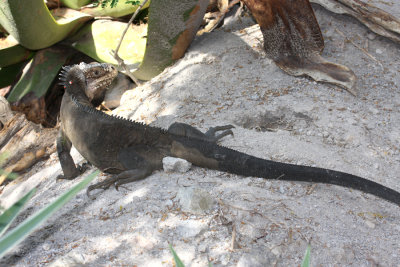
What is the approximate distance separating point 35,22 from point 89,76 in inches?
50.6

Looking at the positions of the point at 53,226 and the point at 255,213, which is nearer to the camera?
the point at 255,213

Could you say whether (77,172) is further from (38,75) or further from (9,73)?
(9,73)

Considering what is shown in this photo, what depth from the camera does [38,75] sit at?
16.7 feet

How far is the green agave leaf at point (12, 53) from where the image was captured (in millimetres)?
5172

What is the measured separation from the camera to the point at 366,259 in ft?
7.11

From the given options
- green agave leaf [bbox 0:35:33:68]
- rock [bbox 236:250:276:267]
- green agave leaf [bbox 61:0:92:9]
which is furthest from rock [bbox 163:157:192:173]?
green agave leaf [bbox 0:35:33:68]

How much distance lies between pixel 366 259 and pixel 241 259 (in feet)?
2.40

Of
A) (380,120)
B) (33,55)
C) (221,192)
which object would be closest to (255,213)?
(221,192)

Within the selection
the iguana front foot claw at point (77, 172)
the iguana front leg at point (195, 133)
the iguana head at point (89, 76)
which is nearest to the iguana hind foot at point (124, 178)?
the iguana front leg at point (195, 133)

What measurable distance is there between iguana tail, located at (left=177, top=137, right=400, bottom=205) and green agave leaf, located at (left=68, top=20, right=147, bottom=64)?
2236 millimetres

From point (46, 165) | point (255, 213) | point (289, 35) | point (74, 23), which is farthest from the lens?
point (74, 23)

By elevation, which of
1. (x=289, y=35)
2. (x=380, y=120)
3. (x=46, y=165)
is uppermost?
(x=289, y=35)

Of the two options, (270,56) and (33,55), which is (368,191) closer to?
(270,56)

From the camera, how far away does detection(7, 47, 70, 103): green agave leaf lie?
5.04 m
